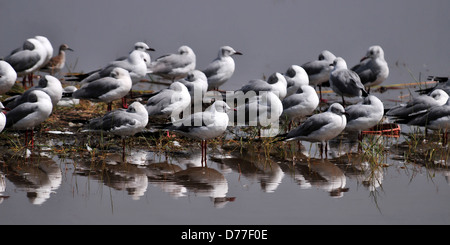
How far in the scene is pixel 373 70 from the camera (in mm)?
12383

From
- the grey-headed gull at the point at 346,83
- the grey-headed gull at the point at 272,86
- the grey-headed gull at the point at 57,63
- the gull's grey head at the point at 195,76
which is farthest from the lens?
the grey-headed gull at the point at 57,63

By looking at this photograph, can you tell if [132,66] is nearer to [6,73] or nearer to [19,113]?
[6,73]

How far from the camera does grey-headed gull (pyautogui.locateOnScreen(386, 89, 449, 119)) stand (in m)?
9.91

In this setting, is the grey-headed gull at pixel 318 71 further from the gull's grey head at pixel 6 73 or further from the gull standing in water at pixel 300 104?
the gull's grey head at pixel 6 73

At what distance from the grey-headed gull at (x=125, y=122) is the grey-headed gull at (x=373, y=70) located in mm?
5327

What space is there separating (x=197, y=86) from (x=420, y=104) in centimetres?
350

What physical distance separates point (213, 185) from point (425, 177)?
2390mm

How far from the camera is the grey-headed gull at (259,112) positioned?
30.4 ft

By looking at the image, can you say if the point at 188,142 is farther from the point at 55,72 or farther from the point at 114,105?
the point at 55,72

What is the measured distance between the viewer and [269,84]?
1050 centimetres

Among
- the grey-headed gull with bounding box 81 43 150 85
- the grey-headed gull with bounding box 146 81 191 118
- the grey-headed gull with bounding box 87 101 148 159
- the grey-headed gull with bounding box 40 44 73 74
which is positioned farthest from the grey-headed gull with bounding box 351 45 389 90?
the grey-headed gull with bounding box 40 44 73 74

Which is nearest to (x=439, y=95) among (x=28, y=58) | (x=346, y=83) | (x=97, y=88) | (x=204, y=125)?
(x=346, y=83)

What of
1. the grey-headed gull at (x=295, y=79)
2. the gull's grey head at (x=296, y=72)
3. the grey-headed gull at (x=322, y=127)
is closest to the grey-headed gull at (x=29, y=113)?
the grey-headed gull at (x=322, y=127)

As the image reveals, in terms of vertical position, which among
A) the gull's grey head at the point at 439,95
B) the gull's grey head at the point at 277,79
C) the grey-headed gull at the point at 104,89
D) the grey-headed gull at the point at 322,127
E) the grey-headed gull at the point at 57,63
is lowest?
the grey-headed gull at the point at 322,127
